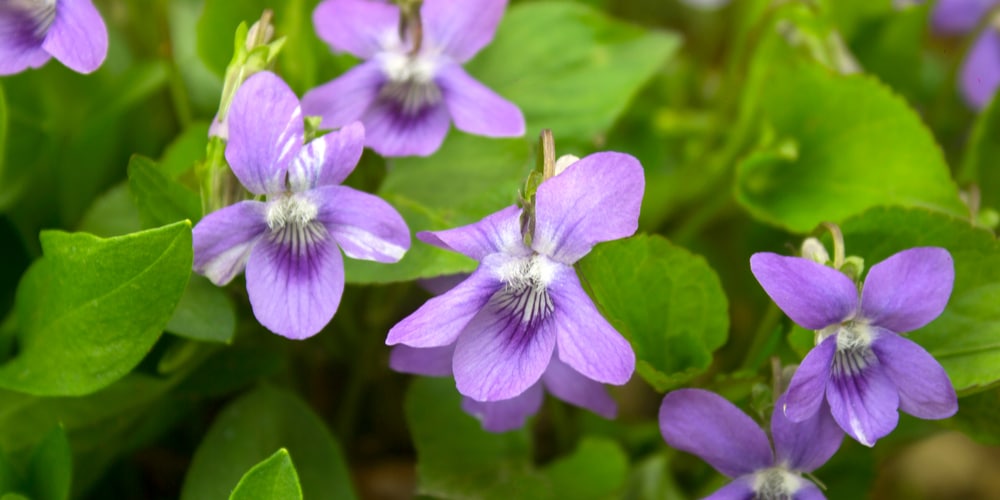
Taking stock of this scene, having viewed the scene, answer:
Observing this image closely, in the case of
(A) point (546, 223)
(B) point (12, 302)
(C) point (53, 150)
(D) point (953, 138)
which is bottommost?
(D) point (953, 138)

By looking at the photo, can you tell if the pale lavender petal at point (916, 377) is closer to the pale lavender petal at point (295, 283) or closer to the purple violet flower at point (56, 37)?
the pale lavender petal at point (295, 283)

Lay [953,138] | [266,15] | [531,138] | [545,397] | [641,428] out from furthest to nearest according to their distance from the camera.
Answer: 1. [953,138]
2. [545,397]
3. [641,428]
4. [531,138]
5. [266,15]

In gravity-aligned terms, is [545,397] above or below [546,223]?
below

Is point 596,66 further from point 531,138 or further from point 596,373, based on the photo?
point 596,373

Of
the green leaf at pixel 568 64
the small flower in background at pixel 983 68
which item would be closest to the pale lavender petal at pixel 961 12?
the small flower in background at pixel 983 68

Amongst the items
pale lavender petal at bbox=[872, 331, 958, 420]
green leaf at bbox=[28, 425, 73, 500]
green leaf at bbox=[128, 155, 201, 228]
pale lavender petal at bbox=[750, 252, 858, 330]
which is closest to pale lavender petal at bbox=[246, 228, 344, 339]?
green leaf at bbox=[128, 155, 201, 228]

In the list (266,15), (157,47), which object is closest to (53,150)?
(157,47)

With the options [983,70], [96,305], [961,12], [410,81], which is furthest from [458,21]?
[961,12]
